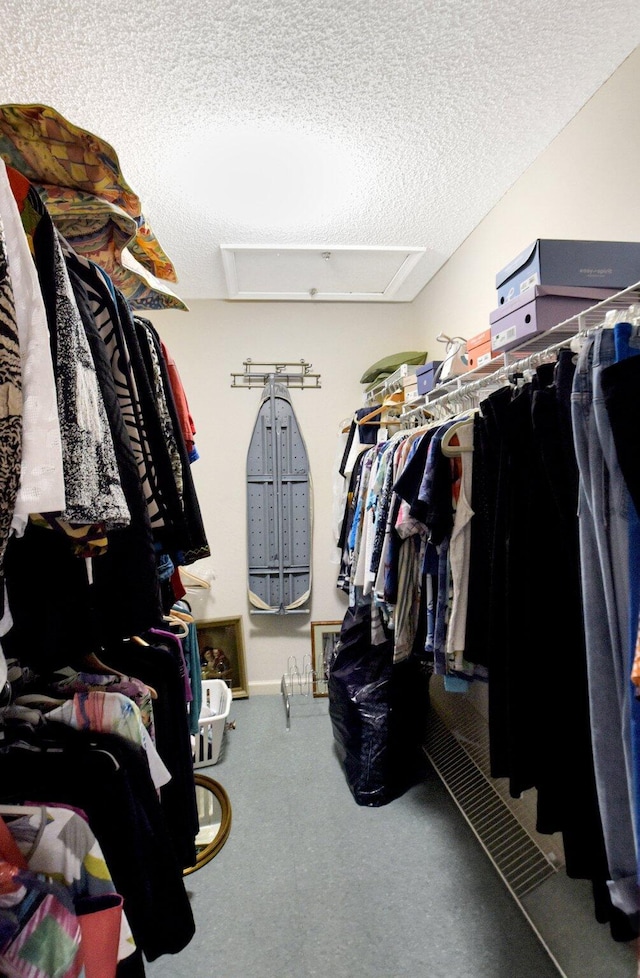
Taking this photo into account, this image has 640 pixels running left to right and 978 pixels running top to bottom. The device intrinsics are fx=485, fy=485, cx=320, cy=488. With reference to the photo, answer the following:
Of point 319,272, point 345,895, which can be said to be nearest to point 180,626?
point 345,895

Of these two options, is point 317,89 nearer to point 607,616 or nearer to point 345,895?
point 607,616

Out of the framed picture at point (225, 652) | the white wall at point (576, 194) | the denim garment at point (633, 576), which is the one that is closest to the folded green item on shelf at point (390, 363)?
the white wall at point (576, 194)

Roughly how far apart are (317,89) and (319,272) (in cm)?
123

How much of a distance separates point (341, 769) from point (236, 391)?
2.21m

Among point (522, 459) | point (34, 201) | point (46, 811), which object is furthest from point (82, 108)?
point (46, 811)

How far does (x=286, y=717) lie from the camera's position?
279 cm

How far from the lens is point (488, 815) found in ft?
5.75

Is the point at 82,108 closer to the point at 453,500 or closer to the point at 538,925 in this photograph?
the point at 453,500

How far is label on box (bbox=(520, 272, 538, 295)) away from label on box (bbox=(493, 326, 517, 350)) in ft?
0.33

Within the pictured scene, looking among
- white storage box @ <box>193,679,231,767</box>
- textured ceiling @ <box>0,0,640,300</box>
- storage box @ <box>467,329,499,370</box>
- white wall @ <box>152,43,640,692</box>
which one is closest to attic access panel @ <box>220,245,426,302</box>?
white wall @ <box>152,43,640,692</box>

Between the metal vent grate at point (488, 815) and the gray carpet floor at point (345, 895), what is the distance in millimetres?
77

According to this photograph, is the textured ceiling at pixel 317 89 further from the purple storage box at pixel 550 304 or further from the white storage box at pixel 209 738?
the white storage box at pixel 209 738

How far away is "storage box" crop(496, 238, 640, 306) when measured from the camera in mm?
1235

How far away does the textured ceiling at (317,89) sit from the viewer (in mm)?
1232
